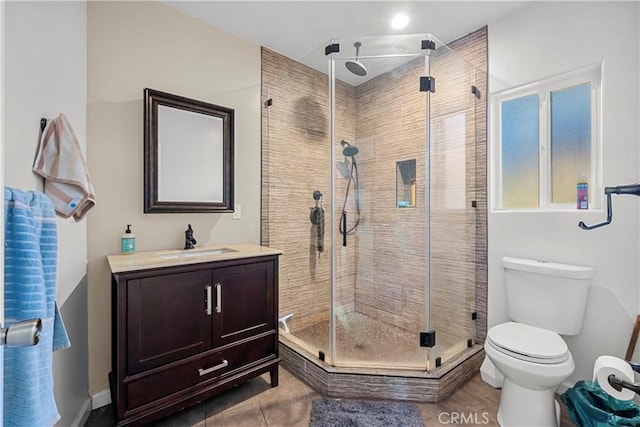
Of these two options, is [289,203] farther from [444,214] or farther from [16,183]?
[16,183]

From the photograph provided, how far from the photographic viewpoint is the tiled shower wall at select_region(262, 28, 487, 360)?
226cm

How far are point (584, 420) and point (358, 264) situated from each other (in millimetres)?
1541

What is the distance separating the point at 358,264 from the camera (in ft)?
8.21

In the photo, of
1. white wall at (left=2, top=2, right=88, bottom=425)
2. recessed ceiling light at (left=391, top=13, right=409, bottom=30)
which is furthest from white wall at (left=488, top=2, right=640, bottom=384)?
white wall at (left=2, top=2, right=88, bottom=425)

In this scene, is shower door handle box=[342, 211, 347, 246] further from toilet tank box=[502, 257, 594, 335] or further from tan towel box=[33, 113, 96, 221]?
tan towel box=[33, 113, 96, 221]

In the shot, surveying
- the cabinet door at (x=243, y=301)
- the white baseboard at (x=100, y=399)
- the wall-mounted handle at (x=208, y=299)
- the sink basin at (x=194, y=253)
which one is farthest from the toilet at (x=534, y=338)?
the white baseboard at (x=100, y=399)

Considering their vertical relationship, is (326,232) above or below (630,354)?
above

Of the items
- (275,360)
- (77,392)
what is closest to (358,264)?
(275,360)

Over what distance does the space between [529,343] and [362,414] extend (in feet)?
3.21

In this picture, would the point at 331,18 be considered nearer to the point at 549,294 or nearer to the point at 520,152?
the point at 520,152

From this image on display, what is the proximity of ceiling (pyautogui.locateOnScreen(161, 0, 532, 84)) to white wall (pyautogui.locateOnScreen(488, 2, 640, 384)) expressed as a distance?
30 cm

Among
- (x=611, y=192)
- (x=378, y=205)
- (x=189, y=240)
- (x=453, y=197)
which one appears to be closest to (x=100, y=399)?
(x=189, y=240)

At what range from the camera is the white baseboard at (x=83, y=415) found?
1.52 metres

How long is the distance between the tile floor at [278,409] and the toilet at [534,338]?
0.13 m
